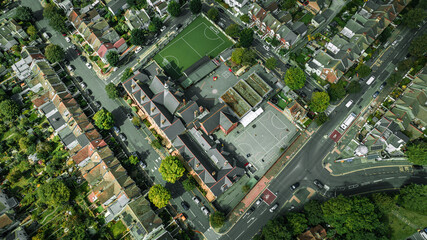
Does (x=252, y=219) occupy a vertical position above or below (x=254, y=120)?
below

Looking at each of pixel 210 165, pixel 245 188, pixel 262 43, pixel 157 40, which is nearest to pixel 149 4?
pixel 157 40

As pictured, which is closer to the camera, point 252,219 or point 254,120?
point 252,219

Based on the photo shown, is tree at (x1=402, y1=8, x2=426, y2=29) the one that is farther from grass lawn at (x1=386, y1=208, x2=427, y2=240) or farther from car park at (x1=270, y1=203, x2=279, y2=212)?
car park at (x1=270, y1=203, x2=279, y2=212)

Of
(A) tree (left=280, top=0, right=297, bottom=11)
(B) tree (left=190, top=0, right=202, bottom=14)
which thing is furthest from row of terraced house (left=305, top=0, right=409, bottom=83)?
(B) tree (left=190, top=0, right=202, bottom=14)

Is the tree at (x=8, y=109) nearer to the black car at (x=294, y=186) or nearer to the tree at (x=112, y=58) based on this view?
the tree at (x=112, y=58)

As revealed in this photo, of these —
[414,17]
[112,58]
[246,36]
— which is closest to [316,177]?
[246,36]

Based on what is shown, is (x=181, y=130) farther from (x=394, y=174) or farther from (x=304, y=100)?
(x=394, y=174)

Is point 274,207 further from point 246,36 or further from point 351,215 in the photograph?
point 246,36
